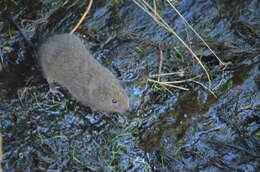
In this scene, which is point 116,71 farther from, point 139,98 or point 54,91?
point 54,91

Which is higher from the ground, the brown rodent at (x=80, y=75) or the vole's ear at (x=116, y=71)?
the brown rodent at (x=80, y=75)

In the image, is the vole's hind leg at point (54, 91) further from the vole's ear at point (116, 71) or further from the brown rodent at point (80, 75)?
the vole's ear at point (116, 71)

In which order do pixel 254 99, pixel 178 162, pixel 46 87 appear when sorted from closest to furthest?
1. pixel 178 162
2. pixel 254 99
3. pixel 46 87

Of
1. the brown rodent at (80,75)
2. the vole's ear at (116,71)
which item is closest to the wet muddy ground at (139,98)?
the vole's ear at (116,71)

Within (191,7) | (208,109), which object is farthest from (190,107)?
(191,7)

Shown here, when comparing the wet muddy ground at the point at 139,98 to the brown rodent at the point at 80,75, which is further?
the brown rodent at the point at 80,75

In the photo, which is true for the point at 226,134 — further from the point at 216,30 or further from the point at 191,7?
the point at 191,7

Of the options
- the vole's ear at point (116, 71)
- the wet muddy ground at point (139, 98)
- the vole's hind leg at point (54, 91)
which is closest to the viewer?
the wet muddy ground at point (139, 98)
